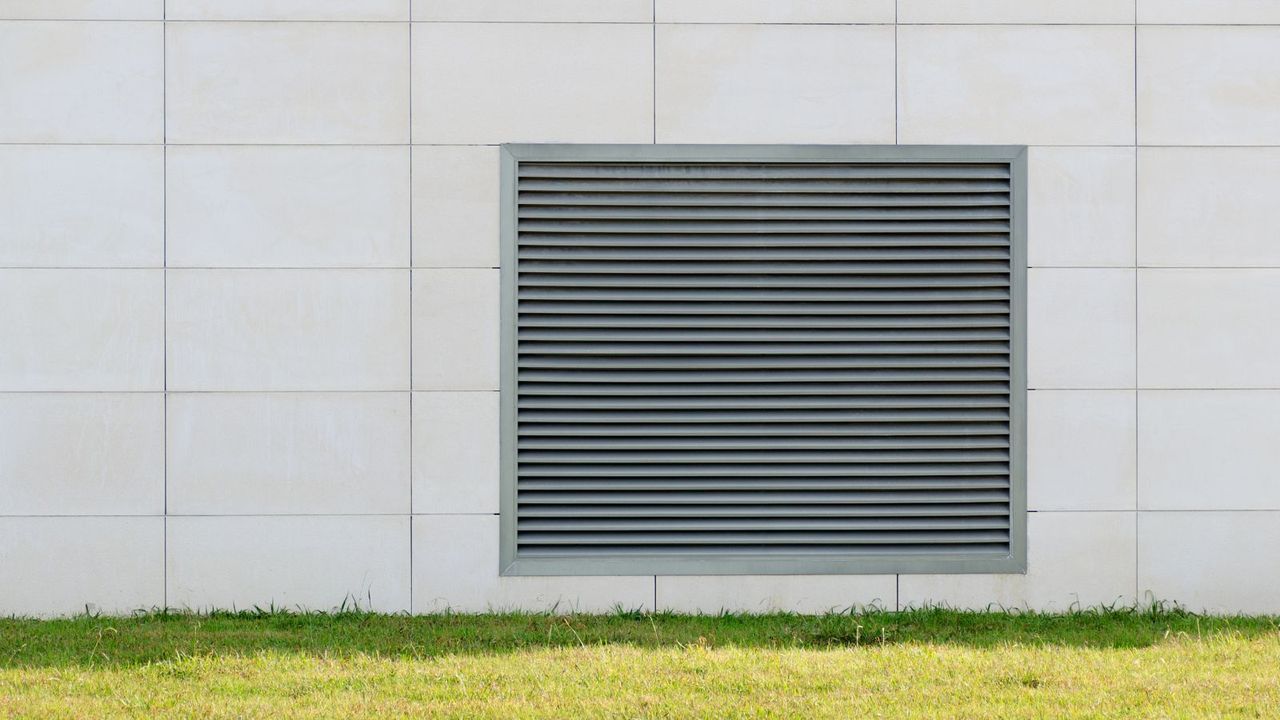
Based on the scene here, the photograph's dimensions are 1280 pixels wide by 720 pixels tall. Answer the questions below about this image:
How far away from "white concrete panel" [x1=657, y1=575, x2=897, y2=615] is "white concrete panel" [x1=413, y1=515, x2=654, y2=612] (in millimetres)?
566

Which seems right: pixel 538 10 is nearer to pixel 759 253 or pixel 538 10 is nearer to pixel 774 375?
pixel 759 253

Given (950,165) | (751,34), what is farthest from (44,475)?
(950,165)

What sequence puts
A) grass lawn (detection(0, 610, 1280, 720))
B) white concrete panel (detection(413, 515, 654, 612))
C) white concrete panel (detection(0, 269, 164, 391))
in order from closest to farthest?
grass lawn (detection(0, 610, 1280, 720))
white concrete panel (detection(0, 269, 164, 391))
white concrete panel (detection(413, 515, 654, 612))

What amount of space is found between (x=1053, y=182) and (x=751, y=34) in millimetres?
1951

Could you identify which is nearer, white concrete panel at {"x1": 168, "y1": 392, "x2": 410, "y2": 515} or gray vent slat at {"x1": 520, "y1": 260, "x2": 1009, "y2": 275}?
white concrete panel at {"x1": 168, "y1": 392, "x2": 410, "y2": 515}

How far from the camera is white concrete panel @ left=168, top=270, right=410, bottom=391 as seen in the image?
7.27m

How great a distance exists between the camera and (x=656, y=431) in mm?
7418

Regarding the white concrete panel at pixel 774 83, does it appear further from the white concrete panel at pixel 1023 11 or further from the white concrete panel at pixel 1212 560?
the white concrete panel at pixel 1212 560

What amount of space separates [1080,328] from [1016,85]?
1.46 meters

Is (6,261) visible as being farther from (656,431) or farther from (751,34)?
(751,34)

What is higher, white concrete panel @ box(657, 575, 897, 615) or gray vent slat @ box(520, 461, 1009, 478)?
gray vent slat @ box(520, 461, 1009, 478)

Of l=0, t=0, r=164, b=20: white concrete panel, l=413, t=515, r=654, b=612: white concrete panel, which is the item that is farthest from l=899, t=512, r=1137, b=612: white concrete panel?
l=0, t=0, r=164, b=20: white concrete panel

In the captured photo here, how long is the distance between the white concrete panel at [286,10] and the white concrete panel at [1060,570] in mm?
→ 4434

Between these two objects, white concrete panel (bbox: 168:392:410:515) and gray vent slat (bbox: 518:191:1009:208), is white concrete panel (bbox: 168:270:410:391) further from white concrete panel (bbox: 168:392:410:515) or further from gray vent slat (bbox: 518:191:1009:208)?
gray vent slat (bbox: 518:191:1009:208)
